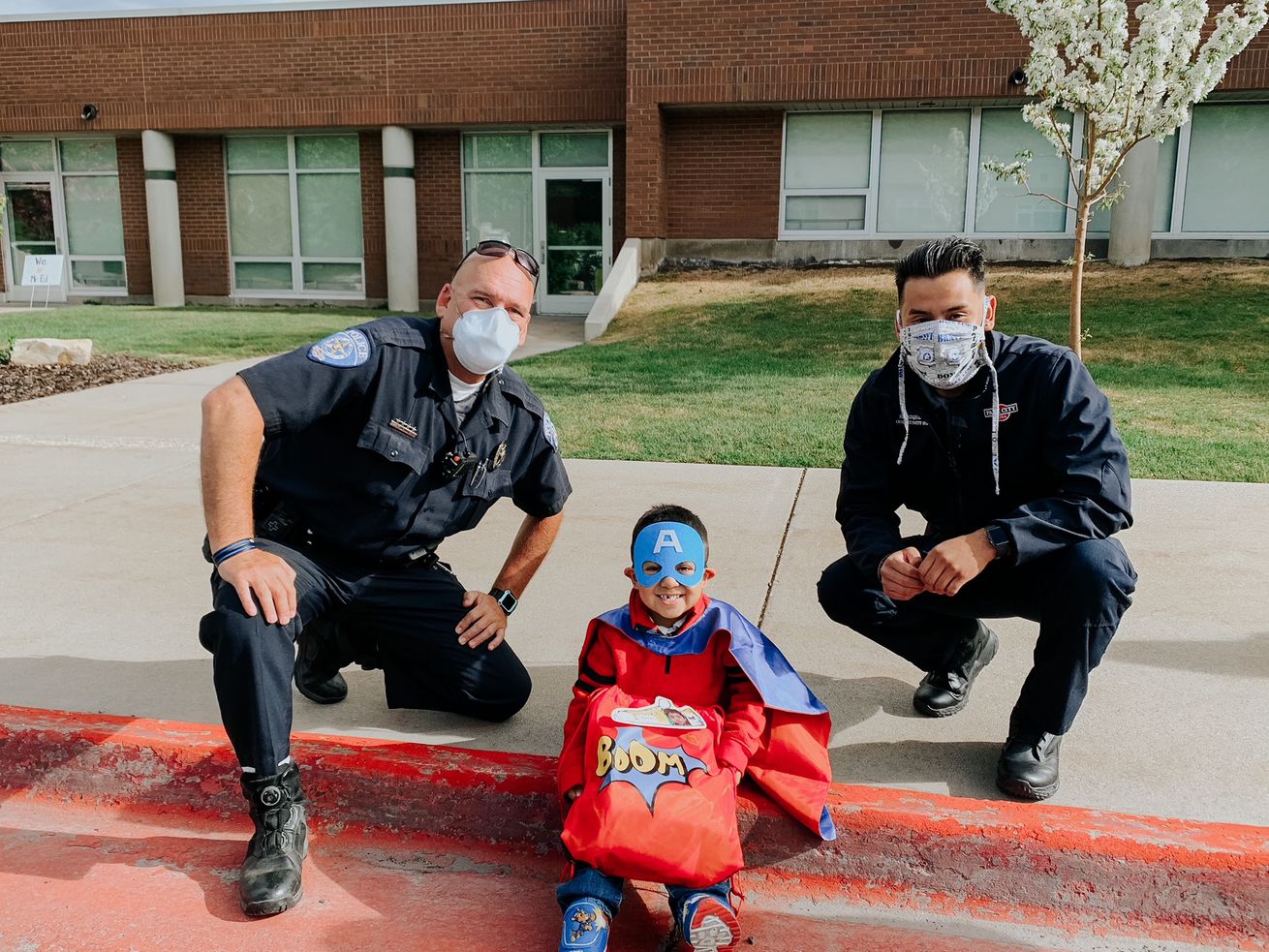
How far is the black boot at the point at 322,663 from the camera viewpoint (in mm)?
3260

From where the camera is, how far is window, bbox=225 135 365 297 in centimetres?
1984

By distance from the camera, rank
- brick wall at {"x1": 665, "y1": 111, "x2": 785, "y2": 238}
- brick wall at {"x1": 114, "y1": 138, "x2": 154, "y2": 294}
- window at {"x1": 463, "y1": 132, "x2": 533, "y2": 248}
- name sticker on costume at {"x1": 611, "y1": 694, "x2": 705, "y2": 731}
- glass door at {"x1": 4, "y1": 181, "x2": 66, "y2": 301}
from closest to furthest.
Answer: name sticker on costume at {"x1": 611, "y1": 694, "x2": 705, "y2": 731} < brick wall at {"x1": 665, "y1": 111, "x2": 785, "y2": 238} < window at {"x1": 463, "y1": 132, "x2": 533, "y2": 248} < brick wall at {"x1": 114, "y1": 138, "x2": 154, "y2": 294} < glass door at {"x1": 4, "y1": 181, "x2": 66, "y2": 301}

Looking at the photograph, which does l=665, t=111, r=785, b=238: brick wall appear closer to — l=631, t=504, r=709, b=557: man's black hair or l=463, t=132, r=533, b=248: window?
l=463, t=132, r=533, b=248: window

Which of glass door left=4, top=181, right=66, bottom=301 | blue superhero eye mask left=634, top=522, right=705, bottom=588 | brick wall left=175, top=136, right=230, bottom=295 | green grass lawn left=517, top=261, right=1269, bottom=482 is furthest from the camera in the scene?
glass door left=4, top=181, right=66, bottom=301

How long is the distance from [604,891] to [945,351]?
5.28 ft

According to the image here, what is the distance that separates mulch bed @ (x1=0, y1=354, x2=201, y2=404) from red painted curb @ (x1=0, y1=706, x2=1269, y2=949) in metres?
7.26

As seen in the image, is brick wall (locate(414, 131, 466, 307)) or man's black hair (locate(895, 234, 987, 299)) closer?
man's black hair (locate(895, 234, 987, 299))

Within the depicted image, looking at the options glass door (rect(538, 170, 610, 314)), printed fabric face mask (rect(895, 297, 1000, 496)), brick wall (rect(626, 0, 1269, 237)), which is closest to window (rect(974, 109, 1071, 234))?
brick wall (rect(626, 0, 1269, 237))

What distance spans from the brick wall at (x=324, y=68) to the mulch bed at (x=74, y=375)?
8.51 metres

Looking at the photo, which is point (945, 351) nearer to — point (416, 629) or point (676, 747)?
point (676, 747)

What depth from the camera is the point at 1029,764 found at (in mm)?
2785

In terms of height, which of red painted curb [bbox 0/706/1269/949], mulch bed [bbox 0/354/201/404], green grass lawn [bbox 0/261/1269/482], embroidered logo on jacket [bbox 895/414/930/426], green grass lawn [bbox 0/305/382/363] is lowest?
red painted curb [bbox 0/706/1269/949]

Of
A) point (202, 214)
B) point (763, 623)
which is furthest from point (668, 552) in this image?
point (202, 214)

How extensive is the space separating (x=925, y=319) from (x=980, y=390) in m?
0.26
